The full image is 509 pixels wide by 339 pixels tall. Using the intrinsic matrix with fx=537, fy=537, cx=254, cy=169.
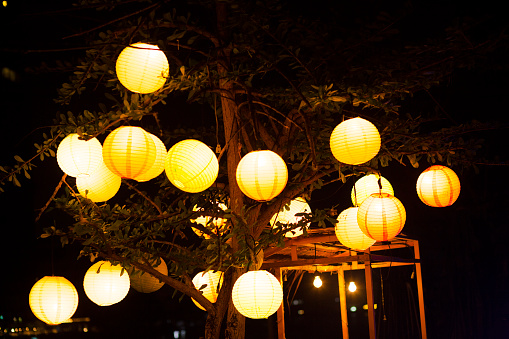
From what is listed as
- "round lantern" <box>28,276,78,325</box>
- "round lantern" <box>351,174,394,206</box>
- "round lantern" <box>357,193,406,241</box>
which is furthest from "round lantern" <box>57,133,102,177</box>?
"round lantern" <box>351,174,394,206</box>

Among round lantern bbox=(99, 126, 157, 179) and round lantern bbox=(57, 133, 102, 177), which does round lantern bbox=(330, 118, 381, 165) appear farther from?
round lantern bbox=(57, 133, 102, 177)

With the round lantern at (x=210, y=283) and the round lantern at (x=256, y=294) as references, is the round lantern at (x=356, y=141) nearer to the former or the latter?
the round lantern at (x=256, y=294)

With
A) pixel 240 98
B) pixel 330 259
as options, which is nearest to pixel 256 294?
pixel 240 98

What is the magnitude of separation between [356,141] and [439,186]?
4.72ft

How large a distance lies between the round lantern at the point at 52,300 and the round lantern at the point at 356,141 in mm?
2180

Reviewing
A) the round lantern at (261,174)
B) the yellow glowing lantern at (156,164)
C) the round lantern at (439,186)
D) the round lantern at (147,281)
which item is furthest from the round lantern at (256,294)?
the round lantern at (439,186)

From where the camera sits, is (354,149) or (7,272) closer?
(354,149)

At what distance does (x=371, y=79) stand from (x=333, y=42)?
1.64 feet

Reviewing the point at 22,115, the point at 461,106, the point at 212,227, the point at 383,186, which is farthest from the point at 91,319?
the point at 461,106

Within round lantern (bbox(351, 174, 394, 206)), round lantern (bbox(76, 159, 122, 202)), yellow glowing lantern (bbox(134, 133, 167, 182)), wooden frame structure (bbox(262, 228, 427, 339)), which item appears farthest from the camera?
wooden frame structure (bbox(262, 228, 427, 339))

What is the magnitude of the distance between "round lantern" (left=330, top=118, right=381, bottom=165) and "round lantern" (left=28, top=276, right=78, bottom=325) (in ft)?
7.15

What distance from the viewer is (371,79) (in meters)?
3.72

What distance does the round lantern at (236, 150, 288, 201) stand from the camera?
3064 mm

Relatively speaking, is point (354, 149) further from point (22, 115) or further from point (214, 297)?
point (22, 115)
